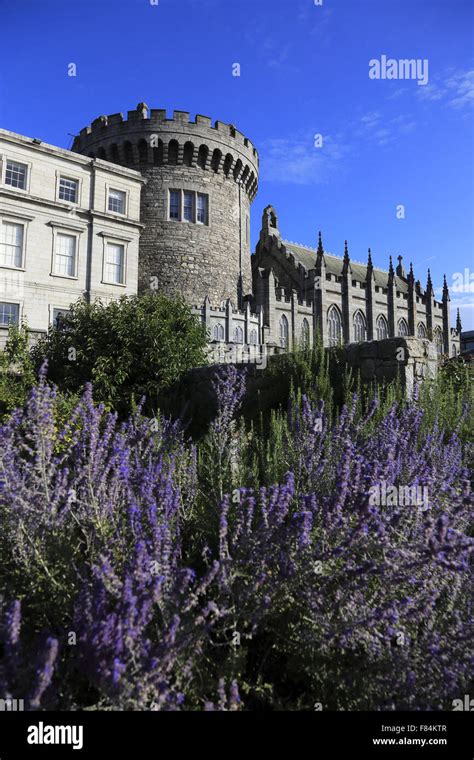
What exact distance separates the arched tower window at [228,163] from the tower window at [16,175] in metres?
Answer: 12.4

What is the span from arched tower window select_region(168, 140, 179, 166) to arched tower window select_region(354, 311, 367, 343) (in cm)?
1865

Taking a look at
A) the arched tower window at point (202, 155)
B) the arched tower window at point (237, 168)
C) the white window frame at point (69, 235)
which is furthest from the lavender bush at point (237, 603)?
the arched tower window at point (237, 168)

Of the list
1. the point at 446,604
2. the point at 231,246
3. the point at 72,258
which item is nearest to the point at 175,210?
the point at 231,246

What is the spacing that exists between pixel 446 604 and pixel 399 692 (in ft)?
1.84

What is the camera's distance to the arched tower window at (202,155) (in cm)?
2882

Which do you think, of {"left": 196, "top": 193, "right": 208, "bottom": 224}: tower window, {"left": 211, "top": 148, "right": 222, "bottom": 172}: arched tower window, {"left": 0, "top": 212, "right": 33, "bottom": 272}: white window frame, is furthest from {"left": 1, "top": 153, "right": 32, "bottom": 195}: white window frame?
{"left": 211, "top": 148, "right": 222, "bottom": 172}: arched tower window

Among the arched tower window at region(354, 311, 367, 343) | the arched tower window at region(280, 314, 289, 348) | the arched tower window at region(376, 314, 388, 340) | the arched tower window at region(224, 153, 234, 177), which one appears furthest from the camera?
the arched tower window at region(376, 314, 388, 340)

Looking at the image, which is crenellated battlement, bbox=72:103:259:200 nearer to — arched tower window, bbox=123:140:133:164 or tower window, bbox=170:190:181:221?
arched tower window, bbox=123:140:133:164

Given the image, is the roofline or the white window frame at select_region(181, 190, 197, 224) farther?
the white window frame at select_region(181, 190, 197, 224)

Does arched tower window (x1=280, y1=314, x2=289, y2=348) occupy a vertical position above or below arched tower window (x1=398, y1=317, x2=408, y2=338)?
below

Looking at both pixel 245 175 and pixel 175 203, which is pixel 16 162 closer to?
pixel 175 203

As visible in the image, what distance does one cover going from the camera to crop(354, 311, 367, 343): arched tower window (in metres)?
40.0

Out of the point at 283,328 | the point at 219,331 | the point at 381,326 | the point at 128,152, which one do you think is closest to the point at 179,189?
the point at 128,152

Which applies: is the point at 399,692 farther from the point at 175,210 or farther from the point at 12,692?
the point at 175,210
